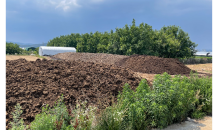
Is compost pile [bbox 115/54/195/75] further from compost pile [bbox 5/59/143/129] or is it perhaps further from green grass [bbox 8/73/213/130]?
green grass [bbox 8/73/213/130]

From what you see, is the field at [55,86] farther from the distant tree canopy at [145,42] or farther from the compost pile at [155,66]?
the distant tree canopy at [145,42]

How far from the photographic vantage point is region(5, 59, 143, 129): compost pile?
375 centimetres

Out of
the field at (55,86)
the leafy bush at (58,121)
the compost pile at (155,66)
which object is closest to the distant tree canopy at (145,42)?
the compost pile at (155,66)

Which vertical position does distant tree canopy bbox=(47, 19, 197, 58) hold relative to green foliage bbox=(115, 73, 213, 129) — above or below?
above

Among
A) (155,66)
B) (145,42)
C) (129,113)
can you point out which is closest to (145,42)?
(145,42)

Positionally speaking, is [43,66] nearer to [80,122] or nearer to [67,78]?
[67,78]

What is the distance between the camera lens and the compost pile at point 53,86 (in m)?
3.75

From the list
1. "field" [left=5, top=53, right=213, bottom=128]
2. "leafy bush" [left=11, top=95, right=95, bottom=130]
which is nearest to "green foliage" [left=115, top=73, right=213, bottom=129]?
"field" [left=5, top=53, right=213, bottom=128]

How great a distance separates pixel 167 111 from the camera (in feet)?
11.6

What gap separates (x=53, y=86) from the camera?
179 inches

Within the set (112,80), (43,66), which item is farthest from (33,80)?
(112,80)

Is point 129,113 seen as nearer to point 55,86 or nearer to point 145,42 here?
point 55,86

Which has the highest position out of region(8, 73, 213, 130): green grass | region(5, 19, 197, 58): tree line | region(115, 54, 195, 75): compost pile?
region(5, 19, 197, 58): tree line
